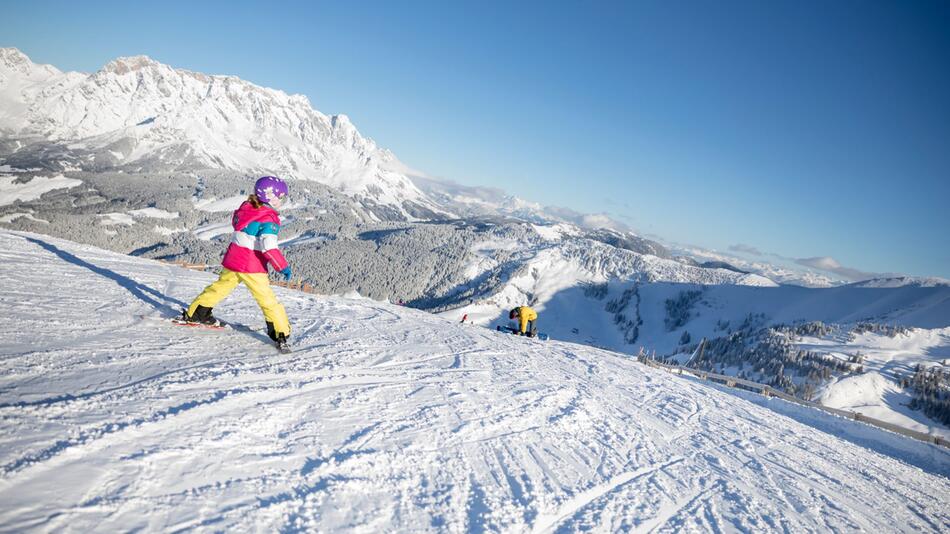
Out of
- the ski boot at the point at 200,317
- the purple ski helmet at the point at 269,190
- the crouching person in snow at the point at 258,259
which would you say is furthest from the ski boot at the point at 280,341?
the purple ski helmet at the point at 269,190

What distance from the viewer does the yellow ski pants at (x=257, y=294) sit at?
239 inches

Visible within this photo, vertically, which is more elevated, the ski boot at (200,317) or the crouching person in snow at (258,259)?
the crouching person in snow at (258,259)

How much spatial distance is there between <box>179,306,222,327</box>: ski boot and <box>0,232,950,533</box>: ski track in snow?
323mm

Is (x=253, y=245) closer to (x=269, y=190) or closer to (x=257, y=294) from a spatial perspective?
(x=257, y=294)

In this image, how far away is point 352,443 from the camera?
3.91m

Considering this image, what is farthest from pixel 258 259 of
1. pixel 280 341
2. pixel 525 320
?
pixel 525 320

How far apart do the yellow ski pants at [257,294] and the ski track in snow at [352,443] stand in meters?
0.51

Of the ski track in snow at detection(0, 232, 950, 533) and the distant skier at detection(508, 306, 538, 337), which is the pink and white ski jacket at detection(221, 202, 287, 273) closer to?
the ski track in snow at detection(0, 232, 950, 533)

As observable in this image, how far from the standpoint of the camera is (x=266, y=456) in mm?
3420

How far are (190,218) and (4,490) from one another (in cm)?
21287

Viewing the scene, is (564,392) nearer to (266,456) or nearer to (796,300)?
(266,456)

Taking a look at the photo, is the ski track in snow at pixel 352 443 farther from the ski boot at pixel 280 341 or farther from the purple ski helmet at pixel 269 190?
the purple ski helmet at pixel 269 190

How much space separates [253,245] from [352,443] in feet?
12.3

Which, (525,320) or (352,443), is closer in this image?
(352,443)
